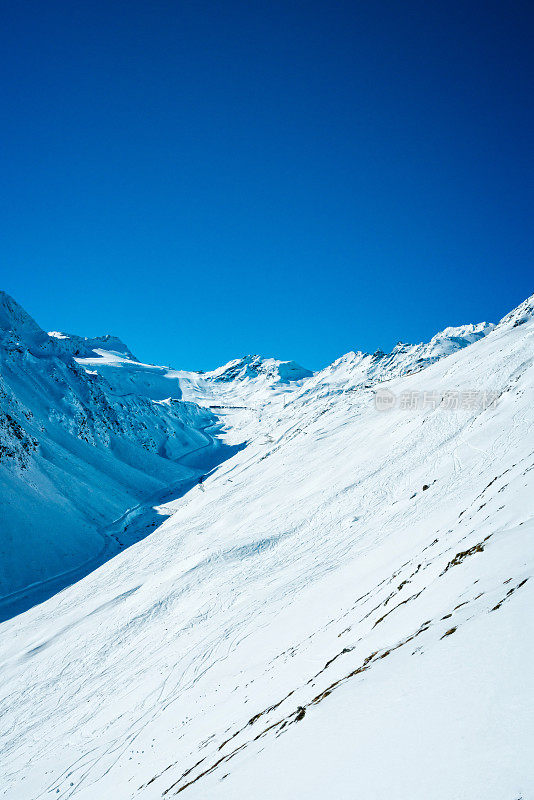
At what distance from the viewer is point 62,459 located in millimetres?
88875

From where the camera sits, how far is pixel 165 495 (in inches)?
4077

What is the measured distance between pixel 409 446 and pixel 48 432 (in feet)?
277

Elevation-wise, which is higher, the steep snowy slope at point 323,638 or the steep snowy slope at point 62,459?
the steep snowy slope at point 62,459

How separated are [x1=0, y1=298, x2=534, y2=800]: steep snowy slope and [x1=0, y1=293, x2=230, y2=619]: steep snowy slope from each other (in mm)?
14509

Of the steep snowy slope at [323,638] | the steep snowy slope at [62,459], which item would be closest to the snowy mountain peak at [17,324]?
the steep snowy slope at [62,459]

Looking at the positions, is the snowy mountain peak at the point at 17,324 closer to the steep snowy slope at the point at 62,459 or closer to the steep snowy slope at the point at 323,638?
the steep snowy slope at the point at 62,459

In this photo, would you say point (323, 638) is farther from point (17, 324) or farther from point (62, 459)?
point (17, 324)

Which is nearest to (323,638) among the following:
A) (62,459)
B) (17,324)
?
(62,459)

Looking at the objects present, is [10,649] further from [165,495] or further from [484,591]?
[165,495]

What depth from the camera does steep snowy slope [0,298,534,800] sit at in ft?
19.2

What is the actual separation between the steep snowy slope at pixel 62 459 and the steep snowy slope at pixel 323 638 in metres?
14.5

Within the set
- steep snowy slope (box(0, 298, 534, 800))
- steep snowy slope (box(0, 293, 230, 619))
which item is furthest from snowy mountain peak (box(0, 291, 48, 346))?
steep snowy slope (box(0, 298, 534, 800))

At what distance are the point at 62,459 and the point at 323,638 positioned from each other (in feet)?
282

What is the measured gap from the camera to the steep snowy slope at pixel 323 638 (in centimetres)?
586
